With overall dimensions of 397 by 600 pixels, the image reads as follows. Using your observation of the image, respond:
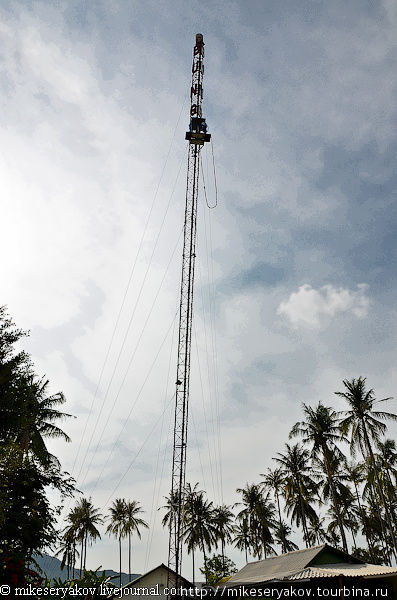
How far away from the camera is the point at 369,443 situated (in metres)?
36.5

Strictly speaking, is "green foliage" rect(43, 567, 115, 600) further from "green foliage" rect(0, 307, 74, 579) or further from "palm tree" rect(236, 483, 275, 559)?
"palm tree" rect(236, 483, 275, 559)

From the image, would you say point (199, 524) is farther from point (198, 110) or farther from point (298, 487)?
point (198, 110)

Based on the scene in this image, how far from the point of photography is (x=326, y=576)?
22469 mm

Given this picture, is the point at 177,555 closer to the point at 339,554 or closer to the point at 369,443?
the point at 339,554

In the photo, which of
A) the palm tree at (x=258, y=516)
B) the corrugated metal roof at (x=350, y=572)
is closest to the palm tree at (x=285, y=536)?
the palm tree at (x=258, y=516)

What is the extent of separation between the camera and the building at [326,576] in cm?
2300

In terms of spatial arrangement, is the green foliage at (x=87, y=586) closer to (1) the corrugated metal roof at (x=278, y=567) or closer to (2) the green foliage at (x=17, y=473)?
(2) the green foliage at (x=17, y=473)

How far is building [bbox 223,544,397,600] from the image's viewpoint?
2300cm

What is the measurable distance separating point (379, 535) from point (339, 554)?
35.6 m

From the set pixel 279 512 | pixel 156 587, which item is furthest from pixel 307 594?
pixel 279 512
